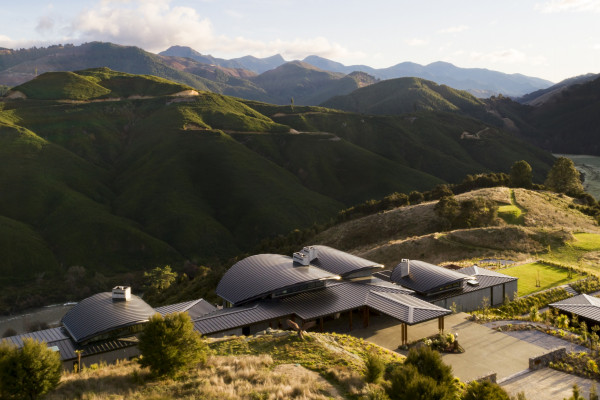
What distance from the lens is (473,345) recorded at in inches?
1356

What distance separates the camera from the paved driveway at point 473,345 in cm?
3068

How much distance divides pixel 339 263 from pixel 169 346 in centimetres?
2646

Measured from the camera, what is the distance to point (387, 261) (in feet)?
221

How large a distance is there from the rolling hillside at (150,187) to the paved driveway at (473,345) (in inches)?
3276

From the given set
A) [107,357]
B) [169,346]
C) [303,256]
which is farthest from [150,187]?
[169,346]

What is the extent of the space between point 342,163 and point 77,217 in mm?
102992

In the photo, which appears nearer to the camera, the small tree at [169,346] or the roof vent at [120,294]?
the small tree at [169,346]

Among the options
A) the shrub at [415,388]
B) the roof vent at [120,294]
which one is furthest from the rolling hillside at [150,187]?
the shrub at [415,388]

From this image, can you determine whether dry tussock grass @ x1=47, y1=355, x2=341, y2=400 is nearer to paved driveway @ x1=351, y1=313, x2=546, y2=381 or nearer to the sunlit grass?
paved driveway @ x1=351, y1=313, x2=546, y2=381

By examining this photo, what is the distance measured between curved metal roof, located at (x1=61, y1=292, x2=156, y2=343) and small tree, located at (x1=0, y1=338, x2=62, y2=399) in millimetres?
13472

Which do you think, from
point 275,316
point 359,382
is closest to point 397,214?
point 275,316

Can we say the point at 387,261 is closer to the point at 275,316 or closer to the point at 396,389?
the point at 275,316

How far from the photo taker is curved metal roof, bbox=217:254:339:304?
1585 inches

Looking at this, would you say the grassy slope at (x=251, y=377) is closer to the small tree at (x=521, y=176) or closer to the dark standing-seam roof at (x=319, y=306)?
the dark standing-seam roof at (x=319, y=306)
